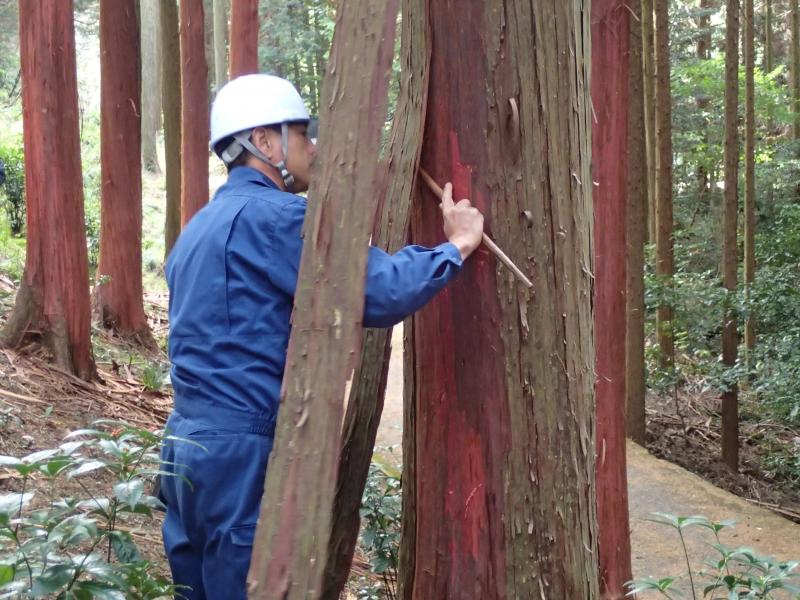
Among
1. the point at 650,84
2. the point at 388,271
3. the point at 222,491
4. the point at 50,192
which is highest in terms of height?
the point at 650,84

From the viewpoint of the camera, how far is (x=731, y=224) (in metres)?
12.2

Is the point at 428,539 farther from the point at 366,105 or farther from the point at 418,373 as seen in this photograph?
the point at 366,105

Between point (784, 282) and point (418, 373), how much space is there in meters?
11.3

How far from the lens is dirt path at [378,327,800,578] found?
6801 millimetres

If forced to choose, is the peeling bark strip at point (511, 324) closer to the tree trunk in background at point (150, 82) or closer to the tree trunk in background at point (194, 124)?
the tree trunk in background at point (194, 124)

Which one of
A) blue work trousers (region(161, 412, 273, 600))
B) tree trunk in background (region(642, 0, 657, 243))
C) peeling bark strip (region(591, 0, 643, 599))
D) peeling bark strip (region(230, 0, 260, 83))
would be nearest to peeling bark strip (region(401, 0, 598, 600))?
blue work trousers (region(161, 412, 273, 600))

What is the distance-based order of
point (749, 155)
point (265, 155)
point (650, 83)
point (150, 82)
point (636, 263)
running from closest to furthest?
point (265, 155) → point (636, 263) → point (749, 155) → point (650, 83) → point (150, 82)

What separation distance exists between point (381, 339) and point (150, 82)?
2569 centimetres

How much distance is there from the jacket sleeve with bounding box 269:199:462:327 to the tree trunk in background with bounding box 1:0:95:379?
5.17 metres

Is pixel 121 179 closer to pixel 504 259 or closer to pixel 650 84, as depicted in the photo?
pixel 504 259

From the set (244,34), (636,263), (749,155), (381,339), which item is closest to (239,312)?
(381,339)

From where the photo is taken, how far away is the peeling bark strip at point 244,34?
1043cm

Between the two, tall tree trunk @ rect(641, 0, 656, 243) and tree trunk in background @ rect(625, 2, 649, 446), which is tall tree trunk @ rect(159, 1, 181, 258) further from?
tall tree trunk @ rect(641, 0, 656, 243)

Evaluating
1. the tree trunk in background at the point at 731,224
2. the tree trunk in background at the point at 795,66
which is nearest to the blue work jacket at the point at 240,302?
the tree trunk in background at the point at 731,224
